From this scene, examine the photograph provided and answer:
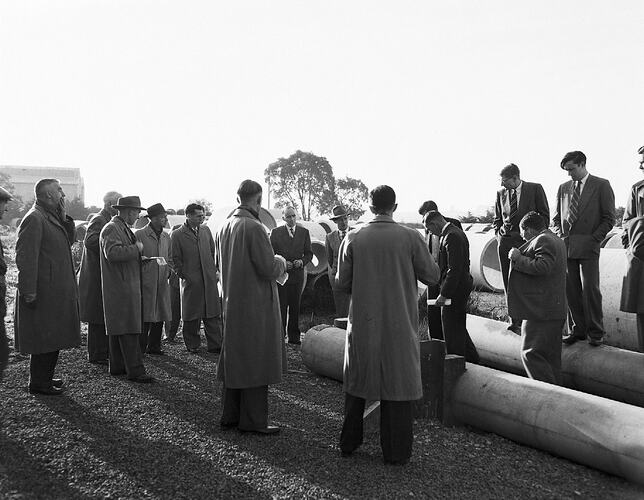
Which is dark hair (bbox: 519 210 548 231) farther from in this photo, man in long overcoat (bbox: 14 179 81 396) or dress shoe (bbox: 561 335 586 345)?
man in long overcoat (bbox: 14 179 81 396)

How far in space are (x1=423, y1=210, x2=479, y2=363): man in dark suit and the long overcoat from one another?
142 inches

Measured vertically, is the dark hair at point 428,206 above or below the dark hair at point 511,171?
below

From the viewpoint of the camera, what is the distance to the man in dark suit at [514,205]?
631 centimetres

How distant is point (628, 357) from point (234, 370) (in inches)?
139

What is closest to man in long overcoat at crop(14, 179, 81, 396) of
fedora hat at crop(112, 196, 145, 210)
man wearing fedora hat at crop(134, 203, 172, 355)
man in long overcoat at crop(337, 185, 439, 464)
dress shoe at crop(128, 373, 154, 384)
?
fedora hat at crop(112, 196, 145, 210)

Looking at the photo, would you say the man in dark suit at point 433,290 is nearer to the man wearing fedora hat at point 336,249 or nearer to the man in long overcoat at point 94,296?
the man wearing fedora hat at point 336,249

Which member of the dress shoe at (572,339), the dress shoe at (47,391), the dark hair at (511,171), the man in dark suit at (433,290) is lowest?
the dress shoe at (47,391)

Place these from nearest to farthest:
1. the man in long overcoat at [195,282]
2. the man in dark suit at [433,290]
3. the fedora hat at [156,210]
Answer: the man in dark suit at [433,290] < the fedora hat at [156,210] < the man in long overcoat at [195,282]

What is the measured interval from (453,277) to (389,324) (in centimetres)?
185

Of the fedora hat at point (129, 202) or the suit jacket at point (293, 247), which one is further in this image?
the suit jacket at point (293, 247)

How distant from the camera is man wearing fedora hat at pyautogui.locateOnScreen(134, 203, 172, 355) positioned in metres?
6.89

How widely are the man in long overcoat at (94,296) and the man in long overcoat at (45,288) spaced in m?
1.26

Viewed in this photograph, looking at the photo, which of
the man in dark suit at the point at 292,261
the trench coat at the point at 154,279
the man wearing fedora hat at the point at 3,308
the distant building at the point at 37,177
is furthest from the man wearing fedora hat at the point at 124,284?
the distant building at the point at 37,177

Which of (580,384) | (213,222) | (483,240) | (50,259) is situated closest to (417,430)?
(580,384)
